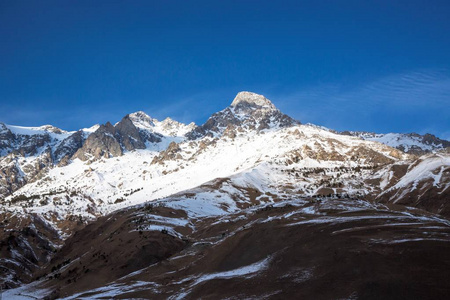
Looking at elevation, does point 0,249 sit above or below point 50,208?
below

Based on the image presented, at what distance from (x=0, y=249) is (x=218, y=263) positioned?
8149cm

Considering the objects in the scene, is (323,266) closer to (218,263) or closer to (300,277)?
(300,277)

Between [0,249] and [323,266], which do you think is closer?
[323,266]

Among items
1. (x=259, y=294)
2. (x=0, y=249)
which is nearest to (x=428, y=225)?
(x=259, y=294)

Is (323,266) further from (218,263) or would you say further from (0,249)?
(0,249)

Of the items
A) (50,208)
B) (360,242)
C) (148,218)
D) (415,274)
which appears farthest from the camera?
(50,208)

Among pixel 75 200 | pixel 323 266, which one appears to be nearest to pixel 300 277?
pixel 323 266

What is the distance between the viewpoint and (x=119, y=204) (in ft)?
651

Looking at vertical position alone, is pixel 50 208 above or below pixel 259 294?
above

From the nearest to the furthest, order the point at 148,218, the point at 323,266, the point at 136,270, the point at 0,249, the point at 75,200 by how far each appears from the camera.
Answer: the point at 323,266
the point at 136,270
the point at 148,218
the point at 0,249
the point at 75,200

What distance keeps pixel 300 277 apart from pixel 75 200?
184 metres

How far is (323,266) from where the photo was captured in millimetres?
29797

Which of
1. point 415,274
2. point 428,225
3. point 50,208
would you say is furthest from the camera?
point 50,208

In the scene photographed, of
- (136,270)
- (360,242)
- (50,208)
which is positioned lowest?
(136,270)
